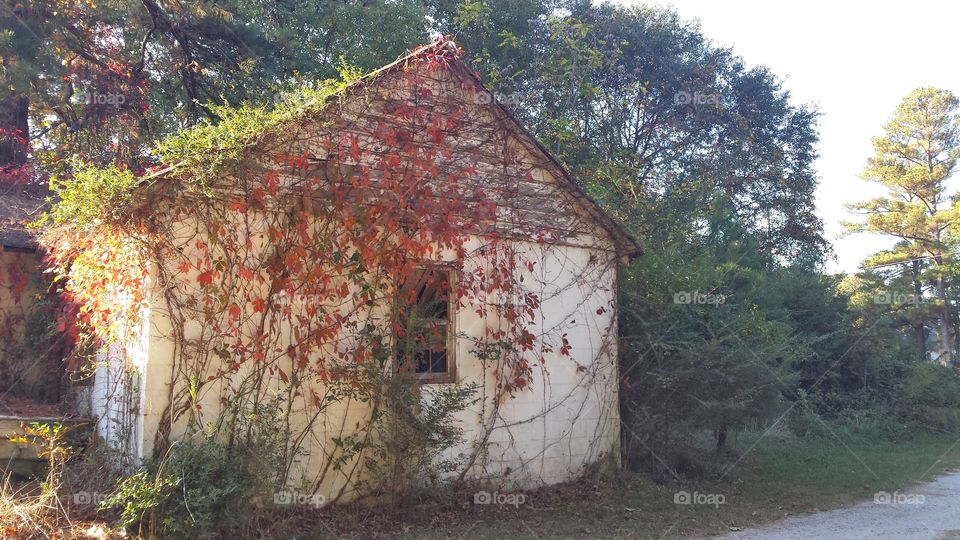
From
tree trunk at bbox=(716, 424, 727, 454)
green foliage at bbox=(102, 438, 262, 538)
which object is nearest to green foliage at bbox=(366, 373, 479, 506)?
green foliage at bbox=(102, 438, 262, 538)

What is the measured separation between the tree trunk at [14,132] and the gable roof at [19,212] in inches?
67.5

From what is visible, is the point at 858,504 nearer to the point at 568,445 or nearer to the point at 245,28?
the point at 568,445

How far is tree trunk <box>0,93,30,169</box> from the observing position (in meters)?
14.2

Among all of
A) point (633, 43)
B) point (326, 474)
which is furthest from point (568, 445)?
point (633, 43)

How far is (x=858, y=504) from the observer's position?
9688 mm

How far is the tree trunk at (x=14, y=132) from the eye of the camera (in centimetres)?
1419

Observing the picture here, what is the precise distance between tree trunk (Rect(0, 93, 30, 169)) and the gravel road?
1458 cm

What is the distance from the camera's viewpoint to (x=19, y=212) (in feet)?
35.5

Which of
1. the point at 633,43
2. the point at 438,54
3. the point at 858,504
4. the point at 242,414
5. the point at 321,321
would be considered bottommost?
the point at 858,504

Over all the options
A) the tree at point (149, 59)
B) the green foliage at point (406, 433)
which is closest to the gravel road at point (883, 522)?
the green foliage at point (406, 433)

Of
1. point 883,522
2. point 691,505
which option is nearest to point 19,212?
point 691,505

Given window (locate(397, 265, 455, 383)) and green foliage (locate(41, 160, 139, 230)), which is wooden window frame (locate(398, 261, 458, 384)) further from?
green foliage (locate(41, 160, 139, 230))

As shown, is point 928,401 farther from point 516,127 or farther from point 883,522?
point 516,127

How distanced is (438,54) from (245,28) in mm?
6757
